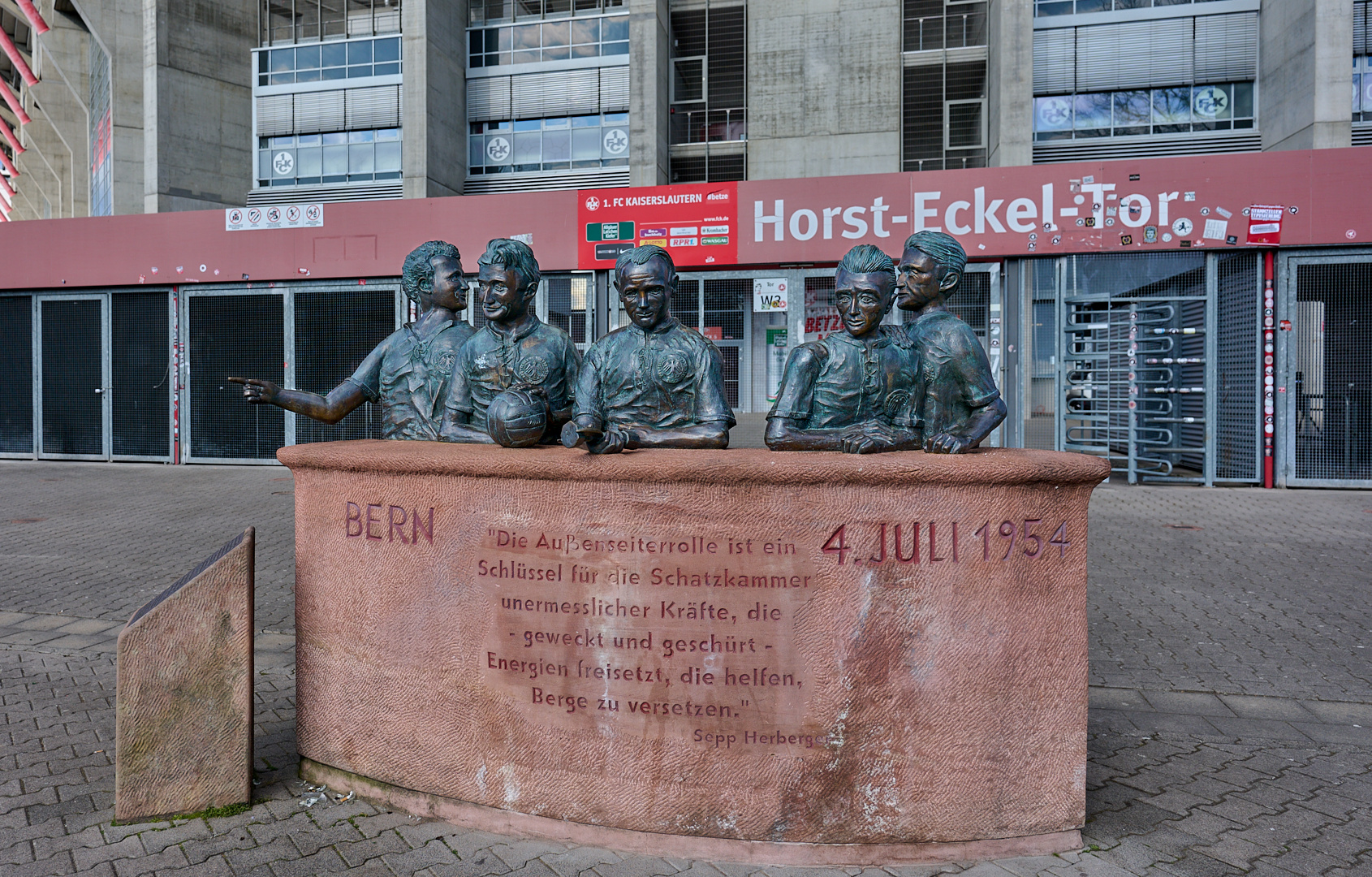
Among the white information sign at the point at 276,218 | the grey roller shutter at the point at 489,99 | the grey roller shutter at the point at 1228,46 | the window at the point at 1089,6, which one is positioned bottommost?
the white information sign at the point at 276,218

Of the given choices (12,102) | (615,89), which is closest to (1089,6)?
(615,89)

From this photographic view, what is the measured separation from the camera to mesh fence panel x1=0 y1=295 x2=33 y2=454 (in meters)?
15.5

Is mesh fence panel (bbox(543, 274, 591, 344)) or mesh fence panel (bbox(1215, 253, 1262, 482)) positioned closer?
mesh fence panel (bbox(1215, 253, 1262, 482))

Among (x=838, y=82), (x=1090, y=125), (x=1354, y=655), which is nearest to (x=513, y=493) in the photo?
(x=1354, y=655)

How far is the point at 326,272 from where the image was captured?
14.1 metres

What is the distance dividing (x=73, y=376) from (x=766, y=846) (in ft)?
53.9

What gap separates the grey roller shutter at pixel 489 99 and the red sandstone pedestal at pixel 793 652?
2294 centimetres

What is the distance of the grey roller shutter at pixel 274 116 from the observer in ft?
78.1

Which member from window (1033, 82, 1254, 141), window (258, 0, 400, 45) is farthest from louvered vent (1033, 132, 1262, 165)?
window (258, 0, 400, 45)

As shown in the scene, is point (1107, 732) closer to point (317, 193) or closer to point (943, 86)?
point (943, 86)

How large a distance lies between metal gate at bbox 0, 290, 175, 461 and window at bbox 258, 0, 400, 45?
11.6 meters

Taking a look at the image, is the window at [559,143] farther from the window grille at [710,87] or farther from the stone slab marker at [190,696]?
the stone slab marker at [190,696]

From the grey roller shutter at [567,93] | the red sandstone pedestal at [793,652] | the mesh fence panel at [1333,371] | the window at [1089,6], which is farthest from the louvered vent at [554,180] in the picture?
the red sandstone pedestal at [793,652]

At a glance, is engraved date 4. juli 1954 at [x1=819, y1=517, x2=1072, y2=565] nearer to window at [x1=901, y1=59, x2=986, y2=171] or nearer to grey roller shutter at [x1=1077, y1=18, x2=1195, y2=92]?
grey roller shutter at [x1=1077, y1=18, x2=1195, y2=92]
